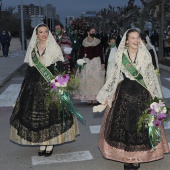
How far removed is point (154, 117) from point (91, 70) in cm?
500

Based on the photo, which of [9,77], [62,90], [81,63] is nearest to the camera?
[62,90]

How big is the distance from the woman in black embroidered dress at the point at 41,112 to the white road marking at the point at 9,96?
4.21 m

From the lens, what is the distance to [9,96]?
37.3 feet

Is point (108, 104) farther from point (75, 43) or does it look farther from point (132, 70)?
point (75, 43)

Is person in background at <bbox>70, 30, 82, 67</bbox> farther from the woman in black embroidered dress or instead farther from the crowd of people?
the woman in black embroidered dress

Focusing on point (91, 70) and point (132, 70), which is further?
point (91, 70)

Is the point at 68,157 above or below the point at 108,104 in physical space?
below

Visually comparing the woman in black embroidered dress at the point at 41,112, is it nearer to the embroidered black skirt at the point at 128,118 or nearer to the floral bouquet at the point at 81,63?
the embroidered black skirt at the point at 128,118

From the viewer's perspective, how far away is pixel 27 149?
6.32 metres

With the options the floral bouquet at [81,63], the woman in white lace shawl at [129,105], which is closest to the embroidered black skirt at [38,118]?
the woman in white lace shawl at [129,105]

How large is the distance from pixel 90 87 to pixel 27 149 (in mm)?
3721

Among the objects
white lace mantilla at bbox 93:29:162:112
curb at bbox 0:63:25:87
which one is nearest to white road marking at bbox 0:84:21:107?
curb at bbox 0:63:25:87

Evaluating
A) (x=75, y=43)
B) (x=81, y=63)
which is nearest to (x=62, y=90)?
(x=81, y=63)

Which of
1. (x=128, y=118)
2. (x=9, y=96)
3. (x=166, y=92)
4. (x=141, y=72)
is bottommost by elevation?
(x=9, y=96)
